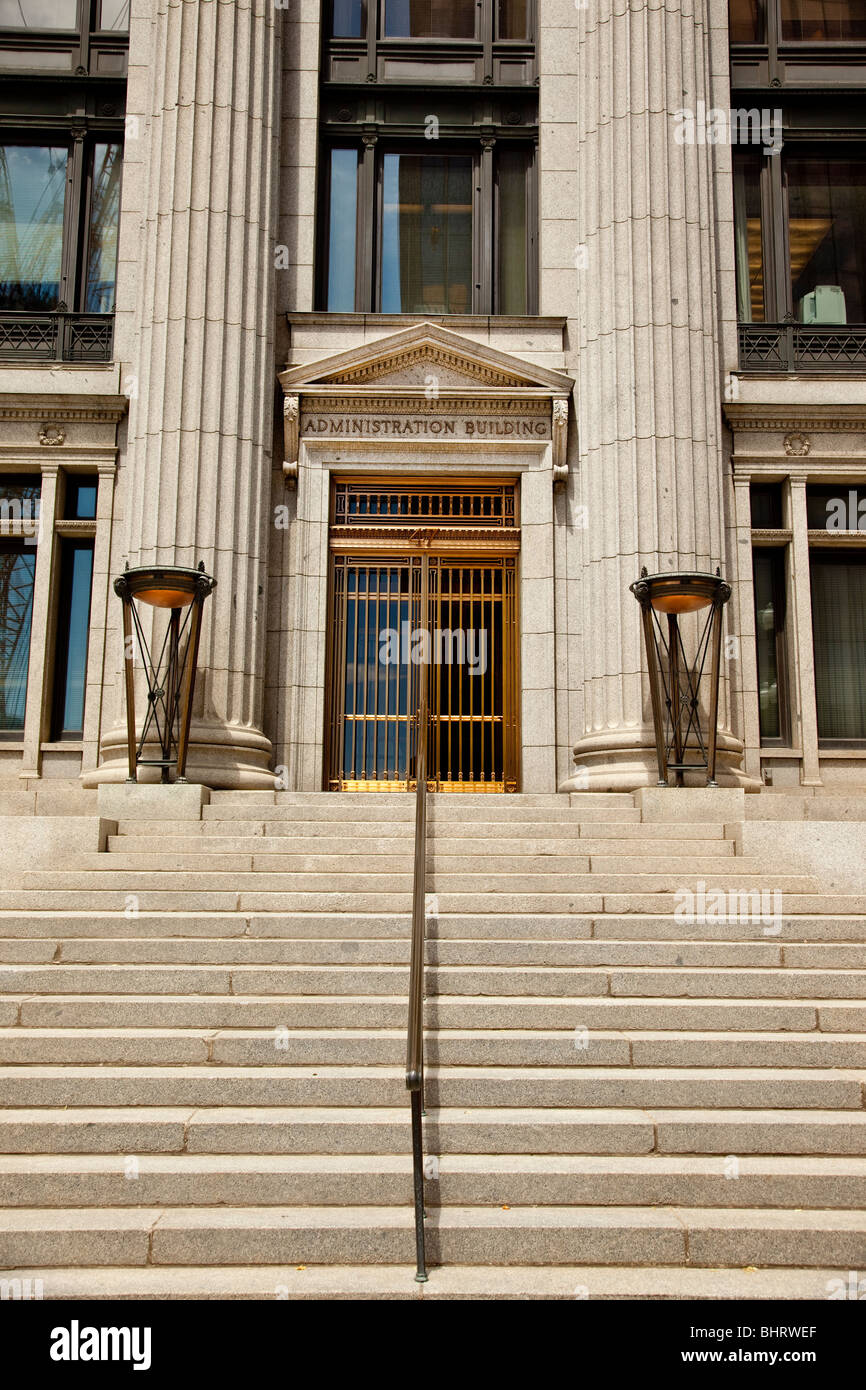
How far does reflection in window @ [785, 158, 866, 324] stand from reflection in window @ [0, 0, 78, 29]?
9246mm

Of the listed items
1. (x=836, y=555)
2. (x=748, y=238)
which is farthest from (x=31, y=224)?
(x=836, y=555)

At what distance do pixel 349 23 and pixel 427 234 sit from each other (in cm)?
289

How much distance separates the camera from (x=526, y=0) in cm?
1470

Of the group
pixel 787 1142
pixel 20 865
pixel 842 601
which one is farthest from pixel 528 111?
pixel 787 1142

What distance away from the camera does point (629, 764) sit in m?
11.7

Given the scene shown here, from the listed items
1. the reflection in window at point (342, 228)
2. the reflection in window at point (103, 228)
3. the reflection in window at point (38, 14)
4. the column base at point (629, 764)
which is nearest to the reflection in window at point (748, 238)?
the reflection in window at point (342, 228)

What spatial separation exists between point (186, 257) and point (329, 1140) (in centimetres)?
996

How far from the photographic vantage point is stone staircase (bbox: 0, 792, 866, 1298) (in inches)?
202

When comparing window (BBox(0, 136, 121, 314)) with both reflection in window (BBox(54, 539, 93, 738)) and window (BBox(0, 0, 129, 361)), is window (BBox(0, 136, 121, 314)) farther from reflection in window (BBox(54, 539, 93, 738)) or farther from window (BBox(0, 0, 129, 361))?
reflection in window (BBox(54, 539, 93, 738))

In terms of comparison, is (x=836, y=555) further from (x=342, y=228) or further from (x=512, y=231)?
(x=342, y=228)

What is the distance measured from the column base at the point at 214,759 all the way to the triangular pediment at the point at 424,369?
415cm

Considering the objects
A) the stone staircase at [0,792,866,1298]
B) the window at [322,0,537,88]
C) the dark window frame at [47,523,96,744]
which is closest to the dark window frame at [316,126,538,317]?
the window at [322,0,537,88]

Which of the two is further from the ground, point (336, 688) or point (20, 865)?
point (336, 688)

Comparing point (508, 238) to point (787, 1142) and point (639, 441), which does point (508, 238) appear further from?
point (787, 1142)
